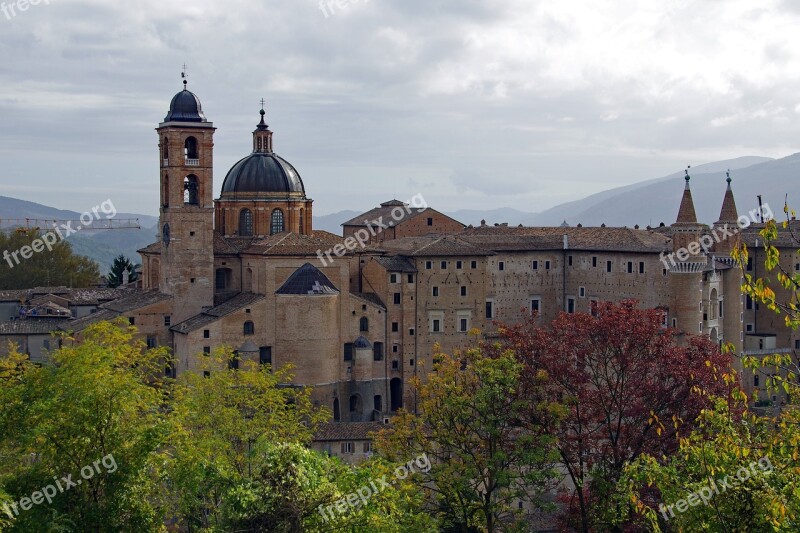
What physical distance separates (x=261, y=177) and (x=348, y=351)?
40.3ft

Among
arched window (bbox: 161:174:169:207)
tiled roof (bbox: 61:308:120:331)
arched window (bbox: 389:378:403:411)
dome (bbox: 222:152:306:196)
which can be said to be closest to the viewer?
tiled roof (bbox: 61:308:120:331)

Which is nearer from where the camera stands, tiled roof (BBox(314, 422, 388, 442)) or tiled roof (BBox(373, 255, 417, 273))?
tiled roof (BBox(314, 422, 388, 442))

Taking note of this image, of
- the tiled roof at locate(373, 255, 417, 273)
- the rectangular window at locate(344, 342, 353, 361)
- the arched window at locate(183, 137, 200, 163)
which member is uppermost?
the arched window at locate(183, 137, 200, 163)

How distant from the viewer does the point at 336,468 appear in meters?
31.4

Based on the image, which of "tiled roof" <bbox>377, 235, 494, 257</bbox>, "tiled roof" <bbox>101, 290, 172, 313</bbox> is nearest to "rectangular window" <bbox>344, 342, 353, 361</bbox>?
"tiled roof" <bbox>377, 235, 494, 257</bbox>

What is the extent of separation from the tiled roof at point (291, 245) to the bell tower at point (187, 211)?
8.45ft

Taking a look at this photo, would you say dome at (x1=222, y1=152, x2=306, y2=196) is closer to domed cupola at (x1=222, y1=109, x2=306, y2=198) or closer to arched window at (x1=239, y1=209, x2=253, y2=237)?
domed cupola at (x1=222, y1=109, x2=306, y2=198)

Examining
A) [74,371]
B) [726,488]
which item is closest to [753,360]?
[726,488]

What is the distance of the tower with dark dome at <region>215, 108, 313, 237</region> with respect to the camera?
232 feet

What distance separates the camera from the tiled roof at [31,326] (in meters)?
66.3

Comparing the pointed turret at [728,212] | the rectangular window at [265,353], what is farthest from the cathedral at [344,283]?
the pointed turret at [728,212]

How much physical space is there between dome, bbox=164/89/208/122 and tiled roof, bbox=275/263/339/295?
32.7ft

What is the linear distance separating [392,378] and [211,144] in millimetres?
15368

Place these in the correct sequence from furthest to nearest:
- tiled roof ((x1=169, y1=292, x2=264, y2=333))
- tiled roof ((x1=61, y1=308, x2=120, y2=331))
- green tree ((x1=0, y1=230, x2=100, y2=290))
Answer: green tree ((x1=0, y1=230, x2=100, y2=290)) < tiled roof ((x1=61, y1=308, x2=120, y2=331)) < tiled roof ((x1=169, y1=292, x2=264, y2=333))
